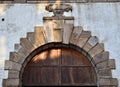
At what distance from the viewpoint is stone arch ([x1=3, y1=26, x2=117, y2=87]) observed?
8625 mm

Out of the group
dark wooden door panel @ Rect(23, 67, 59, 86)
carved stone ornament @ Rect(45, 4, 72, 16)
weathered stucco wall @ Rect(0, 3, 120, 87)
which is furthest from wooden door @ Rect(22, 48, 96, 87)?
carved stone ornament @ Rect(45, 4, 72, 16)

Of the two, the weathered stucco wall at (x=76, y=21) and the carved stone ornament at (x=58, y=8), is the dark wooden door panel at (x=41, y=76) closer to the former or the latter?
the weathered stucco wall at (x=76, y=21)

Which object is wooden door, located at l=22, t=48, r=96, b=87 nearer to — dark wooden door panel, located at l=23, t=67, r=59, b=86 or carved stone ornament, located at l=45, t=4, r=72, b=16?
dark wooden door panel, located at l=23, t=67, r=59, b=86

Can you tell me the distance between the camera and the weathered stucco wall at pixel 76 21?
911 cm

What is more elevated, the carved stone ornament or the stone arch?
the carved stone ornament

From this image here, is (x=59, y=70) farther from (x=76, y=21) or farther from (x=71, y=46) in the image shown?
(x=76, y=21)

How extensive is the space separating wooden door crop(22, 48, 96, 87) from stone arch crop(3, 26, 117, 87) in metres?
0.21

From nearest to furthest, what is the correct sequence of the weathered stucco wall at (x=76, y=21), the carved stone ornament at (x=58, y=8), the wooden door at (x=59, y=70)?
1. the wooden door at (x=59, y=70)
2. the weathered stucco wall at (x=76, y=21)
3. the carved stone ornament at (x=58, y=8)

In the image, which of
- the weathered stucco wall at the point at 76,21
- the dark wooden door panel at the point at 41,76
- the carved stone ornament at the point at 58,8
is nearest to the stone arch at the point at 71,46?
the weathered stucco wall at the point at 76,21

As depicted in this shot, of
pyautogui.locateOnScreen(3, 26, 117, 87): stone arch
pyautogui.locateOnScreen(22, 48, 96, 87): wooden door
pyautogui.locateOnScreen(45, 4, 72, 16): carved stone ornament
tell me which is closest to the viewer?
pyautogui.locateOnScreen(3, 26, 117, 87): stone arch

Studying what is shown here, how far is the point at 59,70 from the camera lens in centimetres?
899

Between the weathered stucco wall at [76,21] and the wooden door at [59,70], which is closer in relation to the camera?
the wooden door at [59,70]

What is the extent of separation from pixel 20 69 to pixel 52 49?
1126mm

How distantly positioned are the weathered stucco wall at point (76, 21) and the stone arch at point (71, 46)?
6.9 inches
